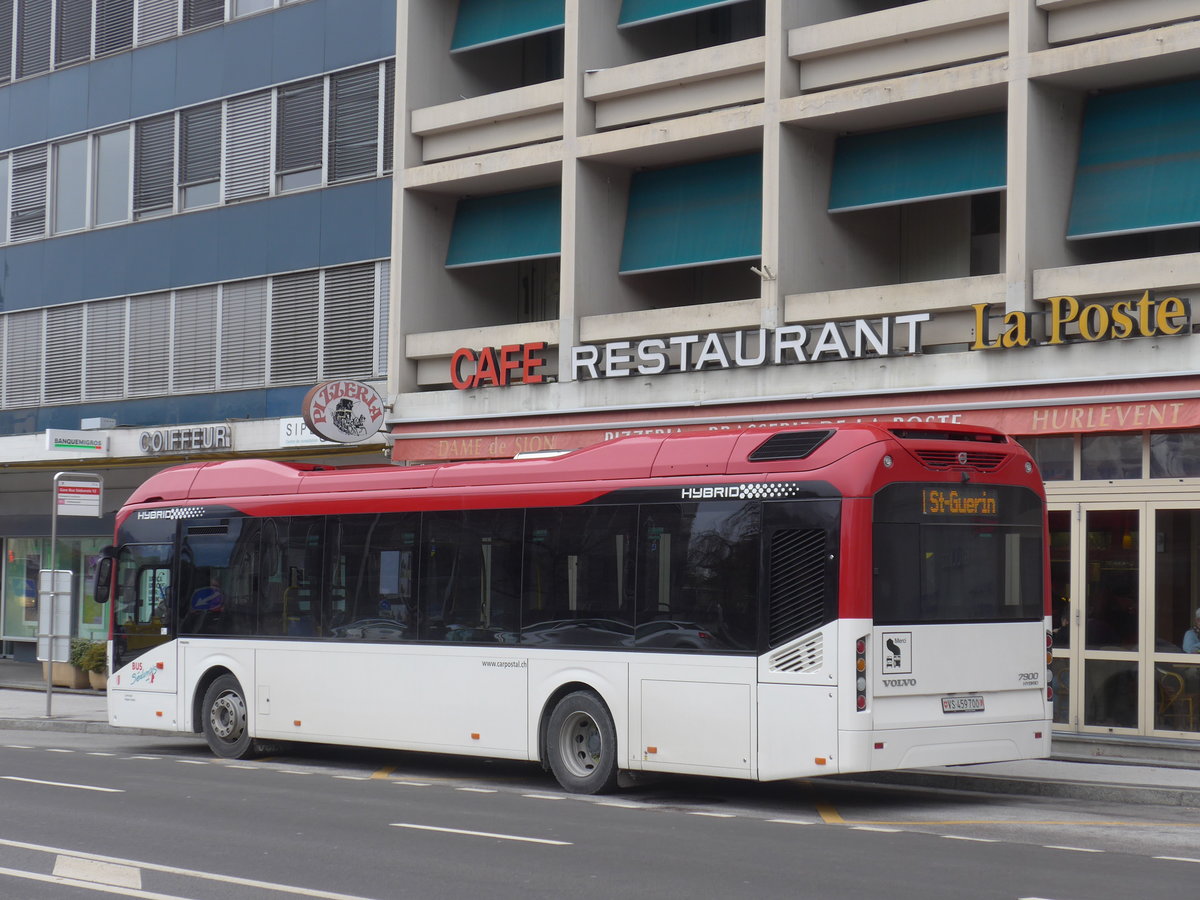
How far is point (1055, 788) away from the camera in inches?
559

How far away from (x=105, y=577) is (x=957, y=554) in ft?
34.9

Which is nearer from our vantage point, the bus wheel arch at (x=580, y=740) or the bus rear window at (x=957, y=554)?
the bus rear window at (x=957, y=554)

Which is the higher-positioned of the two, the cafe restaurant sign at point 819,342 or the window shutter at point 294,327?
the window shutter at point 294,327

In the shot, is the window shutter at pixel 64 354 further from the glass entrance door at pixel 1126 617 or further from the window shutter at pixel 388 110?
the glass entrance door at pixel 1126 617

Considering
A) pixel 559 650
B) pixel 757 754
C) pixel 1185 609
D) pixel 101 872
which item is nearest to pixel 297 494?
pixel 559 650

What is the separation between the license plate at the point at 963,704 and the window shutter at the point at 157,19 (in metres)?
22.1

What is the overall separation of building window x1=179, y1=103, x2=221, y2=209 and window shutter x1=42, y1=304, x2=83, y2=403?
388 centimetres

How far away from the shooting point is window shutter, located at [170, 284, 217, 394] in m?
28.9

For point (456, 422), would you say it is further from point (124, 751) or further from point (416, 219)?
point (124, 751)

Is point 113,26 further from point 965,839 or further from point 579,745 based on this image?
point 965,839

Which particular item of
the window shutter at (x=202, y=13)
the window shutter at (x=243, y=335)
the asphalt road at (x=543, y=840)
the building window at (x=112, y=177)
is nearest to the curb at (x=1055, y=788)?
the asphalt road at (x=543, y=840)

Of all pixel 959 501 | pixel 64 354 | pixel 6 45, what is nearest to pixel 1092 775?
pixel 959 501

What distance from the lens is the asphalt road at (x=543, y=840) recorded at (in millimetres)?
9398

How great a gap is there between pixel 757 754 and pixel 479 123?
45.8 ft
